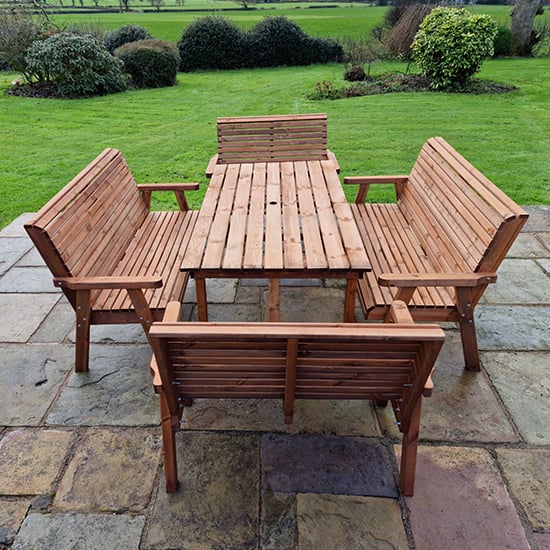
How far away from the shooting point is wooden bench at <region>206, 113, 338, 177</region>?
4.46 m

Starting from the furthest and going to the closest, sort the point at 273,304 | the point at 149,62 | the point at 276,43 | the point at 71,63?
the point at 276,43 → the point at 149,62 → the point at 71,63 → the point at 273,304

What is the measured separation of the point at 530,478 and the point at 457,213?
150cm

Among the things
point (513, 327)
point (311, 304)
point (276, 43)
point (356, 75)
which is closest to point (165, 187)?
point (311, 304)

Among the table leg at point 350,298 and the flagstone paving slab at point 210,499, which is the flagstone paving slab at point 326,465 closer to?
the flagstone paving slab at point 210,499

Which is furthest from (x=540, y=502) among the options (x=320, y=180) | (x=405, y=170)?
(x=405, y=170)

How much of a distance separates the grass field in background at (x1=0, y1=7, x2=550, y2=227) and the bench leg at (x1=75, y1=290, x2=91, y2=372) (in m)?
2.79

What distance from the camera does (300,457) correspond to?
2.20 meters

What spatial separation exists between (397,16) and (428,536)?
800 inches

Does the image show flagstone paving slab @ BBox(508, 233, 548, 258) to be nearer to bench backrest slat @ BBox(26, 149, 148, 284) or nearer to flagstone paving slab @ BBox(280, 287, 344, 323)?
flagstone paving slab @ BBox(280, 287, 344, 323)

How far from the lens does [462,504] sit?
1981 mm

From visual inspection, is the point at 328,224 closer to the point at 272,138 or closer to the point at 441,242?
the point at 441,242

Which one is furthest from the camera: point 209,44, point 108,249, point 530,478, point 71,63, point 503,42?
point 209,44

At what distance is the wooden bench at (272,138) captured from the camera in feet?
14.6

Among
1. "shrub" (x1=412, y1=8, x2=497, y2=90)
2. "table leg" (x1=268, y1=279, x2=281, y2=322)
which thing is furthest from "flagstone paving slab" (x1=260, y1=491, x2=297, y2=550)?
"shrub" (x1=412, y1=8, x2=497, y2=90)
